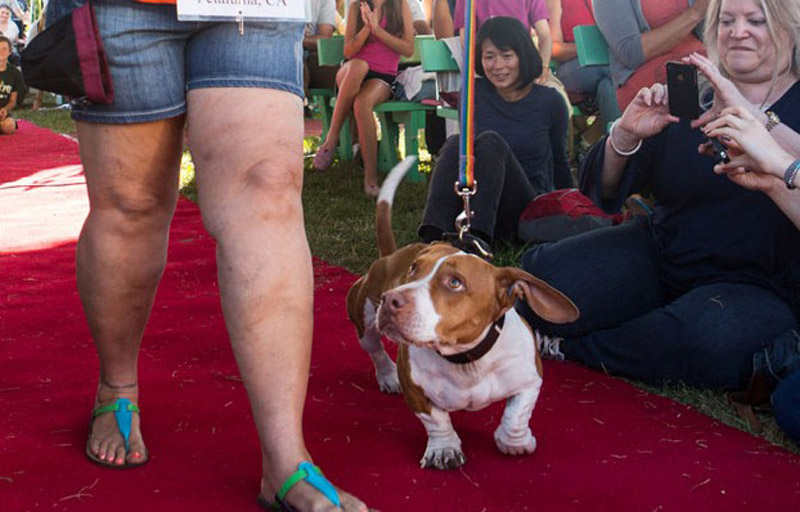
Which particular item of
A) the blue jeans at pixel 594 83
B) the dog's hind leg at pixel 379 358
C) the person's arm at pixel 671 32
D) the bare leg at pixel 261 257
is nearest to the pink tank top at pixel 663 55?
the person's arm at pixel 671 32

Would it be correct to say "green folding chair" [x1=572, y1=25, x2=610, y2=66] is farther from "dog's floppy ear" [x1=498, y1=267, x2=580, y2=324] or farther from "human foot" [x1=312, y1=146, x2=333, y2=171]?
"dog's floppy ear" [x1=498, y1=267, x2=580, y2=324]

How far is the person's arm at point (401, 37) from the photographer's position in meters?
Result: 7.34

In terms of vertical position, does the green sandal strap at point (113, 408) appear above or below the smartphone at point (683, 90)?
below

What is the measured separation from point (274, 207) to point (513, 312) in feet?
2.41

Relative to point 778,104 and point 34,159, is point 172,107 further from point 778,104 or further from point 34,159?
point 34,159

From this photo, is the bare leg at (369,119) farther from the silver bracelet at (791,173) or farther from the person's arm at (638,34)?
the silver bracelet at (791,173)

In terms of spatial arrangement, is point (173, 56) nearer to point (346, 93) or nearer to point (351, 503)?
point (351, 503)

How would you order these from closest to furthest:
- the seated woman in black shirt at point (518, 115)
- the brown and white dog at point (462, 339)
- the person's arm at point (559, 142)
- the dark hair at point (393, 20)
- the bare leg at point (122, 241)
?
the bare leg at point (122, 241), the brown and white dog at point (462, 339), the seated woman in black shirt at point (518, 115), the person's arm at point (559, 142), the dark hair at point (393, 20)

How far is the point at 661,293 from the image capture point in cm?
314

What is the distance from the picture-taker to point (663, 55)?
5.34 metres

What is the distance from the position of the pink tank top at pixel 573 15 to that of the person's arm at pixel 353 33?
1372mm

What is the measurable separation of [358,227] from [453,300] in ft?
10.8

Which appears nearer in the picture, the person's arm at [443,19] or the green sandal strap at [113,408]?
the green sandal strap at [113,408]

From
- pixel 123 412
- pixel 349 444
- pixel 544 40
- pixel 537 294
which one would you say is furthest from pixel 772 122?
pixel 544 40
